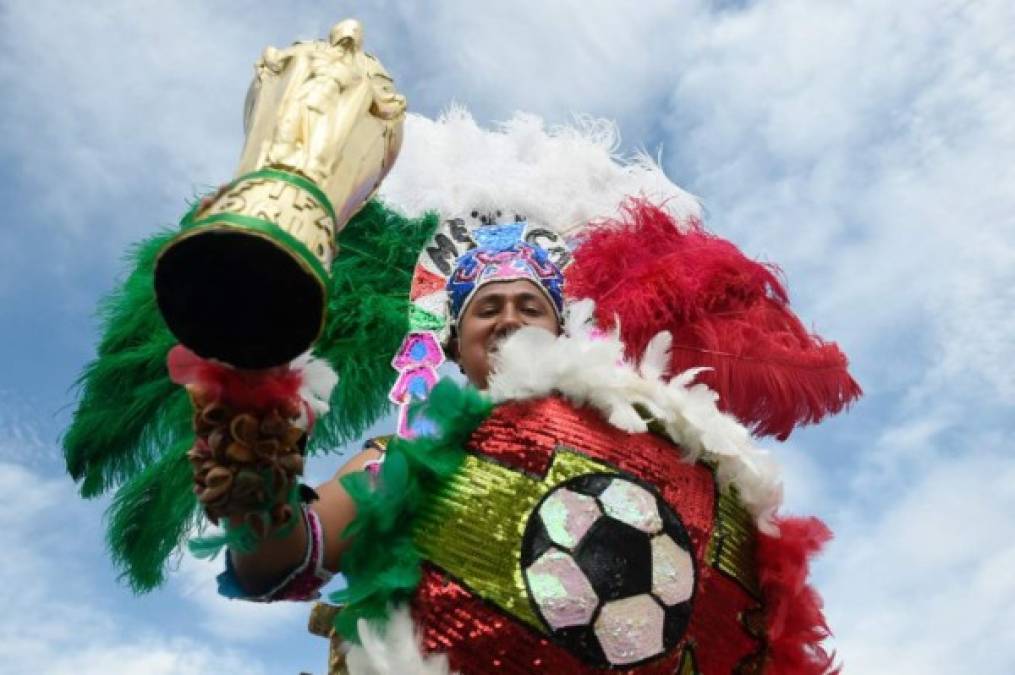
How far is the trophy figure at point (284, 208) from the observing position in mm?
1237

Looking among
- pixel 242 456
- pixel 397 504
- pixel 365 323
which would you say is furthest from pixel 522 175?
pixel 242 456

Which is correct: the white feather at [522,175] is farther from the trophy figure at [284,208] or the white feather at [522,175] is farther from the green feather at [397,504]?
the trophy figure at [284,208]

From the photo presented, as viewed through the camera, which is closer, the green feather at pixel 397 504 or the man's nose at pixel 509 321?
the green feather at pixel 397 504

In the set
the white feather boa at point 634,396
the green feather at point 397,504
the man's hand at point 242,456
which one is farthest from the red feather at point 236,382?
the white feather boa at point 634,396

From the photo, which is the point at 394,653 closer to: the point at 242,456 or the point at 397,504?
the point at 397,504

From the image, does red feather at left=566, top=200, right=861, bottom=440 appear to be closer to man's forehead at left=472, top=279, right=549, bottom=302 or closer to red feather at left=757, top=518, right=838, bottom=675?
man's forehead at left=472, top=279, right=549, bottom=302

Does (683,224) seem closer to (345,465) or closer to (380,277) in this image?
(380,277)

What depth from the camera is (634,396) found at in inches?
83.3

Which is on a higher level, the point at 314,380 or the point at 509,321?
the point at 509,321

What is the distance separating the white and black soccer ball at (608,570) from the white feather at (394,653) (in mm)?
218

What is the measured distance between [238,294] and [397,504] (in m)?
0.80

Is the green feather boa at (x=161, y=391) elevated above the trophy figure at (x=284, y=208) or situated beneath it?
elevated above

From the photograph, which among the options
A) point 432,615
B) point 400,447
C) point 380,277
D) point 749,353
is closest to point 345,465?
point 400,447

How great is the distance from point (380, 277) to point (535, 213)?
20.8 inches
